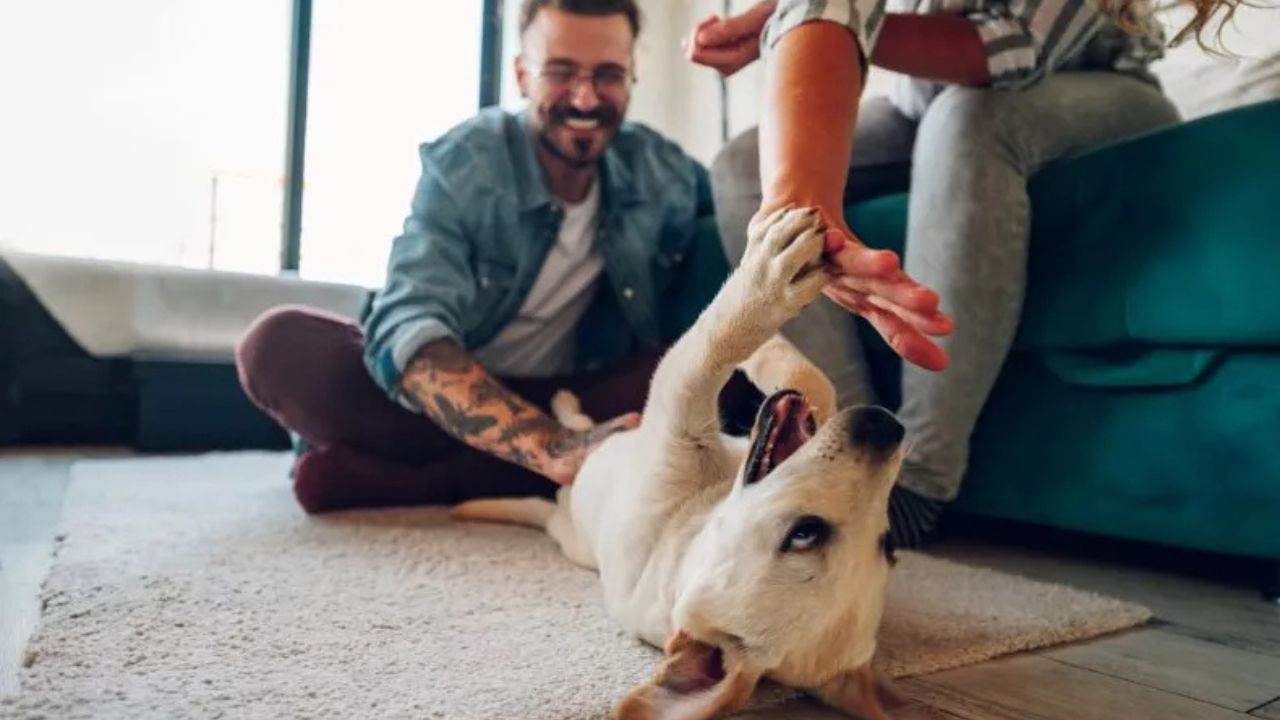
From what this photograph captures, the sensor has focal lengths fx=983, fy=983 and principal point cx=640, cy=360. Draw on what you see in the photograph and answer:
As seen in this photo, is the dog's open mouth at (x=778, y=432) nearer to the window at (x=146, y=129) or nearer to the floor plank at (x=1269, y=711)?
the floor plank at (x=1269, y=711)

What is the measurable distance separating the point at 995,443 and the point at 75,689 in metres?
1.29

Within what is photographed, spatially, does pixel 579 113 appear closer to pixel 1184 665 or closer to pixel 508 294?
pixel 508 294

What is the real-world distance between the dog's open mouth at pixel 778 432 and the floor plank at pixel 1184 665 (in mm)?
366

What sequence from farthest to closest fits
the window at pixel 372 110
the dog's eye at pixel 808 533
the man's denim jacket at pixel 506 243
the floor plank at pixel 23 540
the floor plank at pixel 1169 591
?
the window at pixel 372 110 → the man's denim jacket at pixel 506 243 → the floor plank at pixel 1169 591 → the floor plank at pixel 23 540 → the dog's eye at pixel 808 533

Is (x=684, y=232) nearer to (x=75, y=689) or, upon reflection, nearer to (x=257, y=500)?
(x=257, y=500)

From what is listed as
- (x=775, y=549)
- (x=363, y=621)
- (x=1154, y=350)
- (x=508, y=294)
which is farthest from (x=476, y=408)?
(x=1154, y=350)

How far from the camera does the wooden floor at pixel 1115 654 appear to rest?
34.8 inches

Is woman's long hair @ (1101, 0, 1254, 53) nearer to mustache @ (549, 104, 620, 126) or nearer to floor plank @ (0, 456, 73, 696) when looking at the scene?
mustache @ (549, 104, 620, 126)

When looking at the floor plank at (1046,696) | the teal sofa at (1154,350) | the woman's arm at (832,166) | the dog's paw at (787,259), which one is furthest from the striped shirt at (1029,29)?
the floor plank at (1046,696)

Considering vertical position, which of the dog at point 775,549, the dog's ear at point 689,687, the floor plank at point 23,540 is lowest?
the floor plank at point 23,540

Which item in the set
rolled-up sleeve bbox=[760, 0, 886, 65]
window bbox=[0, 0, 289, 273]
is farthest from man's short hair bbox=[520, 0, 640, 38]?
window bbox=[0, 0, 289, 273]

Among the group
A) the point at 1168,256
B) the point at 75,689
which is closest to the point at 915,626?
the point at 1168,256

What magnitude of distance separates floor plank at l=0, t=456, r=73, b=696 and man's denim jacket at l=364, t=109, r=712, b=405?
21.7 inches

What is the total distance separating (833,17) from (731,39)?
0.17m
